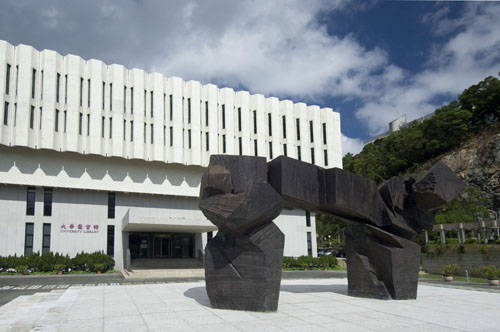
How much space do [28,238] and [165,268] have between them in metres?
10.6

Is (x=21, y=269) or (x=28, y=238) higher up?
(x=28, y=238)

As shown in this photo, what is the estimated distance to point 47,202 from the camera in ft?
101

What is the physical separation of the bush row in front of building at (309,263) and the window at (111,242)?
563 inches

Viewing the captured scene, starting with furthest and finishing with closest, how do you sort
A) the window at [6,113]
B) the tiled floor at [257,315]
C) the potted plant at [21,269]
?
the window at [6,113]
the potted plant at [21,269]
the tiled floor at [257,315]

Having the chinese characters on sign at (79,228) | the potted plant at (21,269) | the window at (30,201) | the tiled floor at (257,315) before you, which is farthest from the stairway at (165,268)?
the tiled floor at (257,315)

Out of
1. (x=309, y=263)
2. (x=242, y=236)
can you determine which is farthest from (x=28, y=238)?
(x=242, y=236)

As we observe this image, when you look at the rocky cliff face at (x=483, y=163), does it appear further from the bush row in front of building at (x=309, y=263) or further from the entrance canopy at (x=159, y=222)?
the entrance canopy at (x=159, y=222)

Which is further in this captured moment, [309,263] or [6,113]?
[309,263]

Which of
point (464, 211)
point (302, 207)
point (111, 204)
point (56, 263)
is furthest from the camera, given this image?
point (464, 211)

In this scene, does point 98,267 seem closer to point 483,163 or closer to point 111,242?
point 111,242

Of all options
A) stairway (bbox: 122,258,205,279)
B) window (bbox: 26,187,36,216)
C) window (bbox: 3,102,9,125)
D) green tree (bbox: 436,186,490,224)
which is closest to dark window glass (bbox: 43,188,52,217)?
window (bbox: 26,187,36,216)

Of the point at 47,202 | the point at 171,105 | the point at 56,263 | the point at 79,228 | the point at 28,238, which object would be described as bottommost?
the point at 56,263

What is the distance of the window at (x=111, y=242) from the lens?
3226 cm

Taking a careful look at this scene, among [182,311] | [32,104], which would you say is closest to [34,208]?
[32,104]
